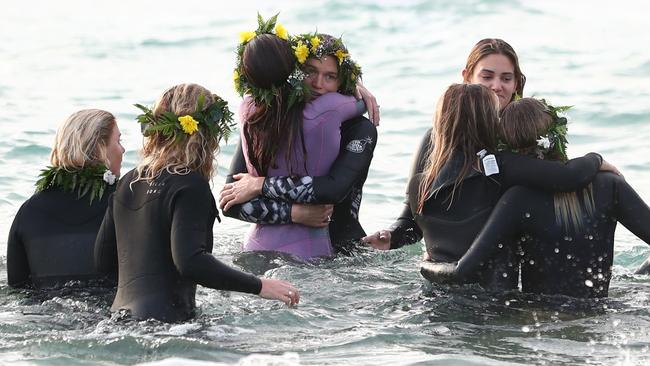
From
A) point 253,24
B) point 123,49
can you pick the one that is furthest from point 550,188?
point 253,24

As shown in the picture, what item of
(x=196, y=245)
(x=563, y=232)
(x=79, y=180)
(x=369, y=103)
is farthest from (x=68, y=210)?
(x=563, y=232)

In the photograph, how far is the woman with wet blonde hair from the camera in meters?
7.13

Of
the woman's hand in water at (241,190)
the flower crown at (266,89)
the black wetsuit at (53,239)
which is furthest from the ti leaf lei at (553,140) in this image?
the black wetsuit at (53,239)

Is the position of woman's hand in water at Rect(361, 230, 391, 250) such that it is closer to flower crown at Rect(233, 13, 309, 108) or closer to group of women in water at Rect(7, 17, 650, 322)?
group of women in water at Rect(7, 17, 650, 322)

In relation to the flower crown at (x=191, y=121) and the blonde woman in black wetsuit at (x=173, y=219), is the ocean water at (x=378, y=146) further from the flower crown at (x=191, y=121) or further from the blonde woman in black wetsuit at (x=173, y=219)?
the flower crown at (x=191, y=121)

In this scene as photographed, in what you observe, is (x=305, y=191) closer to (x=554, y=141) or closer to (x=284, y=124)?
(x=284, y=124)

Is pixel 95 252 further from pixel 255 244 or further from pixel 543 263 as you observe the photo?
pixel 543 263

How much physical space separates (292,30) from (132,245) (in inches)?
574

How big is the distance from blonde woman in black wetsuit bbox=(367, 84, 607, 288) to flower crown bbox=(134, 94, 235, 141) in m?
1.28

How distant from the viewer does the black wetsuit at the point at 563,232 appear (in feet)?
22.3

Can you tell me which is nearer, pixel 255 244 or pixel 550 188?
pixel 550 188

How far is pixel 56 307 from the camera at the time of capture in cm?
700

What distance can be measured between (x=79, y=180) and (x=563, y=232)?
9.05ft

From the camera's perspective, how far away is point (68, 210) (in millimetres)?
7230
